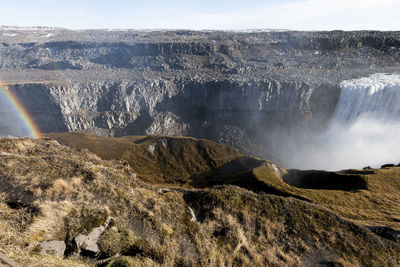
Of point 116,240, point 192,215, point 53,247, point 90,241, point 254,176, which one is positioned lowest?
point 254,176

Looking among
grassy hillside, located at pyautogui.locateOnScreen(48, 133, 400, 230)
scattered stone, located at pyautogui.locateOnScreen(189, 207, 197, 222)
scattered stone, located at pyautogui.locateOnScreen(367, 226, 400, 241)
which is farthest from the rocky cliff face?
scattered stone, located at pyautogui.locateOnScreen(189, 207, 197, 222)

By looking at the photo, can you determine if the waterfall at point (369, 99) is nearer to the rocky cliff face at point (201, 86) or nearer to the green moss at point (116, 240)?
the rocky cliff face at point (201, 86)

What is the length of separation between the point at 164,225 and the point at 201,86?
8538 cm


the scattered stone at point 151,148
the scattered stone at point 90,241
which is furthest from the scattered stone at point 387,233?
the scattered stone at point 151,148

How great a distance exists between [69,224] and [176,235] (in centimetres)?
403

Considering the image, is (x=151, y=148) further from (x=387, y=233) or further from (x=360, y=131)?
(x=360, y=131)

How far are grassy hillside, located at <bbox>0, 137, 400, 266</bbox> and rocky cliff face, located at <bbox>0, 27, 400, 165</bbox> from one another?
62.2 metres

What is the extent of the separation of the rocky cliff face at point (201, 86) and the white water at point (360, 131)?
16.7 feet

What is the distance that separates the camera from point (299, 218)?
1163cm

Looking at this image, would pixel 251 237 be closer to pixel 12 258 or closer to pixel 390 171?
pixel 12 258

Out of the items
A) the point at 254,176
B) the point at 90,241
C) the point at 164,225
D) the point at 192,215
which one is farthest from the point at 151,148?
the point at 90,241

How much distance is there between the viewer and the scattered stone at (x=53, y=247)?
6.20 meters

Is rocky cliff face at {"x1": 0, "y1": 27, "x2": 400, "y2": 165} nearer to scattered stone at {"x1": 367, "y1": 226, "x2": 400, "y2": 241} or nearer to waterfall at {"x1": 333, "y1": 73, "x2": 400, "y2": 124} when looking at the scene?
waterfall at {"x1": 333, "y1": 73, "x2": 400, "y2": 124}

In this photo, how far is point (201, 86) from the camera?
91125 mm
